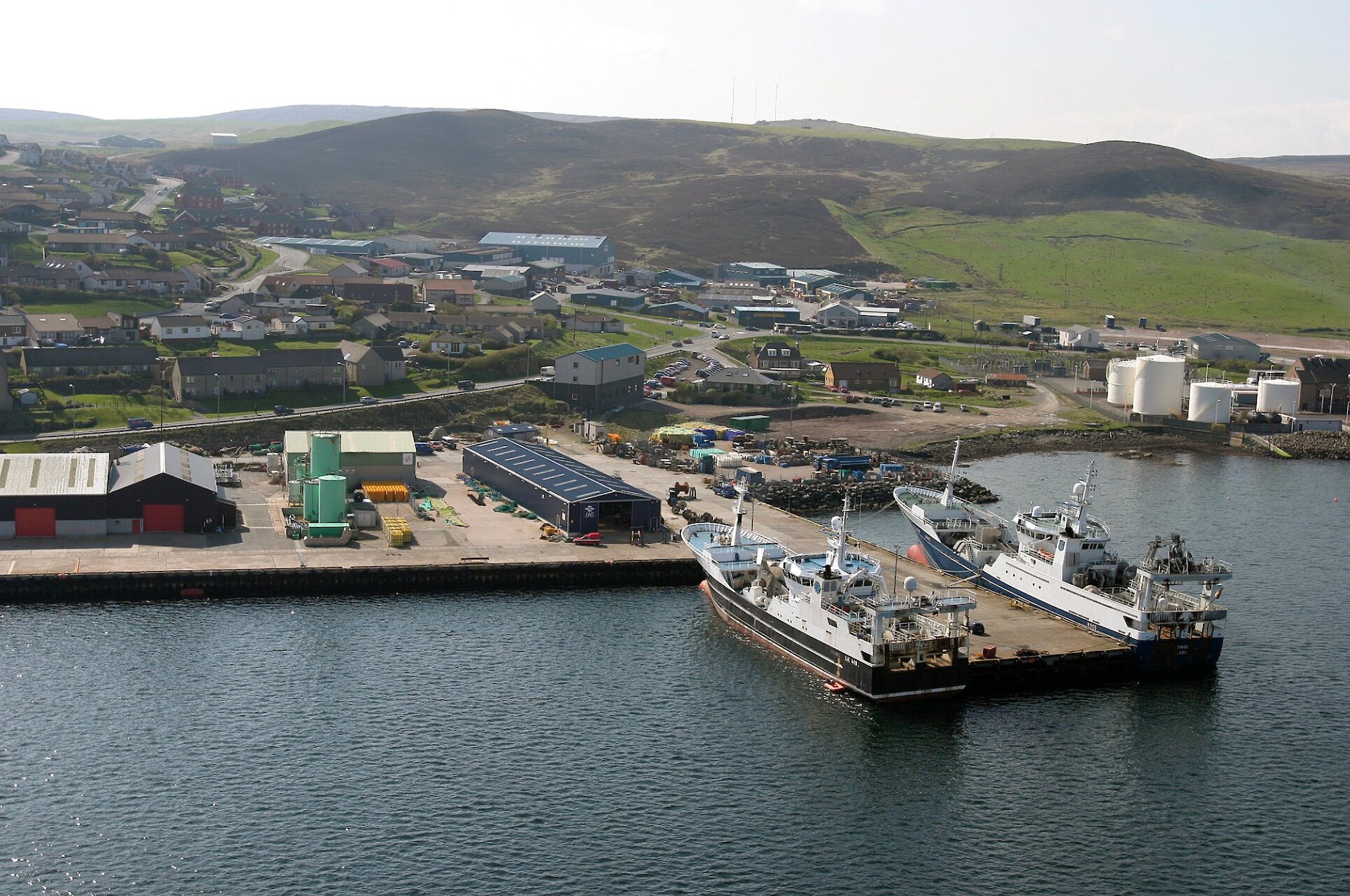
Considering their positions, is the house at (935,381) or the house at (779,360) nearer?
the house at (935,381)

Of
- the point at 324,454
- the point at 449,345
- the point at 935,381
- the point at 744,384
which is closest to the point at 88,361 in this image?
the point at 449,345

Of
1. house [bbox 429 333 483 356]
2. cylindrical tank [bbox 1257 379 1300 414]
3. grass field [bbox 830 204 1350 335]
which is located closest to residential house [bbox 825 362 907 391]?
cylindrical tank [bbox 1257 379 1300 414]

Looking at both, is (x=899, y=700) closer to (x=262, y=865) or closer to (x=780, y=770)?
(x=780, y=770)

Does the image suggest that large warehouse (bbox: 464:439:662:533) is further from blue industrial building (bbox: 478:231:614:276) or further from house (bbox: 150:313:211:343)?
blue industrial building (bbox: 478:231:614:276)

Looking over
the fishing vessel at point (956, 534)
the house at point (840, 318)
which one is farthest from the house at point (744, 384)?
the fishing vessel at point (956, 534)

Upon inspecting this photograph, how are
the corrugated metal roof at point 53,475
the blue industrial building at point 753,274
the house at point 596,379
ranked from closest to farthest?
the corrugated metal roof at point 53,475 < the house at point 596,379 < the blue industrial building at point 753,274

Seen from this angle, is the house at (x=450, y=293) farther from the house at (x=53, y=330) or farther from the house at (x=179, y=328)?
the house at (x=53, y=330)
